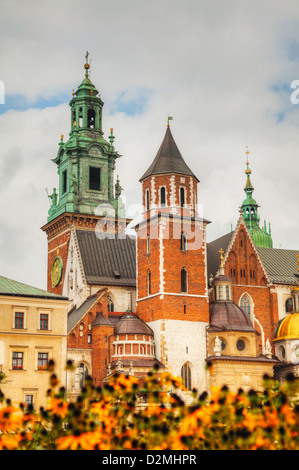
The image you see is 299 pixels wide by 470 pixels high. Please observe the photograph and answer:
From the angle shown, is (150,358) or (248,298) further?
(248,298)

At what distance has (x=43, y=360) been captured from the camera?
145ft

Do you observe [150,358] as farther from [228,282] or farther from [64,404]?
[64,404]

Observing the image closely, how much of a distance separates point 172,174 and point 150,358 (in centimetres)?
1468

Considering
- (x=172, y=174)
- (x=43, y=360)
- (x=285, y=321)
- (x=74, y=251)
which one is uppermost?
(x=172, y=174)

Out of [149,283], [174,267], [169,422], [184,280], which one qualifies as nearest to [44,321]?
[149,283]

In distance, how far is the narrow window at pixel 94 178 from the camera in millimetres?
79250

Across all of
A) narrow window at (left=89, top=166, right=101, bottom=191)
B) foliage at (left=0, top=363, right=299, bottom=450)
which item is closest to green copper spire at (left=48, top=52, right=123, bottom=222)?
narrow window at (left=89, top=166, right=101, bottom=191)

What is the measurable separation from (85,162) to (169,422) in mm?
69505

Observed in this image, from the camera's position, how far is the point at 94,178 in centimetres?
7956

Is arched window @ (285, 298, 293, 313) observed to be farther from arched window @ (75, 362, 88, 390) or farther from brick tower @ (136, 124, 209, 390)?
arched window @ (75, 362, 88, 390)

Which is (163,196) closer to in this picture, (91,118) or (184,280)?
(184,280)

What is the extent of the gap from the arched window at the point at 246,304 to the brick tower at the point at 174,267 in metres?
5.92
